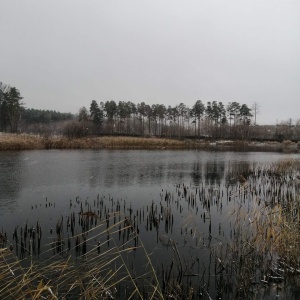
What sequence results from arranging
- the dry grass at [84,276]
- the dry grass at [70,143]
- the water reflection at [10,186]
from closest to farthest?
the dry grass at [84,276] → the water reflection at [10,186] → the dry grass at [70,143]

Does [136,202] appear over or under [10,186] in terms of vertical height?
under

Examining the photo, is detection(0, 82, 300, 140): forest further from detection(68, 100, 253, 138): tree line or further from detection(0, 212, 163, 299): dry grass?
detection(0, 212, 163, 299): dry grass

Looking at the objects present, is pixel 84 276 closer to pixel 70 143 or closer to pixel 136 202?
pixel 136 202

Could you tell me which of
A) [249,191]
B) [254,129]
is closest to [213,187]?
[249,191]

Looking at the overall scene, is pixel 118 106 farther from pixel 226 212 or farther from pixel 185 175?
pixel 226 212

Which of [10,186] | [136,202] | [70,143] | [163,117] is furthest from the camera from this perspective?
[163,117]

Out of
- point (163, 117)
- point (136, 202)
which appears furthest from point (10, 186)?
point (163, 117)

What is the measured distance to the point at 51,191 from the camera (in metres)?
Answer: 14.4

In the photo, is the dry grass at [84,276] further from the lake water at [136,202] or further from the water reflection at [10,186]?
the water reflection at [10,186]

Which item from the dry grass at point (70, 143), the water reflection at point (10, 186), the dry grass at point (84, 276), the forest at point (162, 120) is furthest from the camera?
the forest at point (162, 120)

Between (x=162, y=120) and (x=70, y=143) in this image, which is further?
(x=162, y=120)

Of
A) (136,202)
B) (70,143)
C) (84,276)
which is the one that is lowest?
(136,202)

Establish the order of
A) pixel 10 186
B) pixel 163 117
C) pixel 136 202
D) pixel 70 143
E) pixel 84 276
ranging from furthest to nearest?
pixel 163 117 → pixel 70 143 → pixel 10 186 → pixel 136 202 → pixel 84 276

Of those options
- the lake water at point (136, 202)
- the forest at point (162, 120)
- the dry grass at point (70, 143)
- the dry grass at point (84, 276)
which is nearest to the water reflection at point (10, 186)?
the lake water at point (136, 202)
